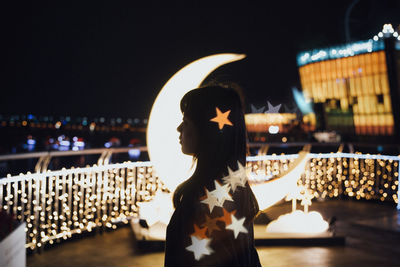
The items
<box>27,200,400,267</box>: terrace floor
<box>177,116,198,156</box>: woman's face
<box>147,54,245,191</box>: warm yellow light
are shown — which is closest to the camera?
<box>177,116,198,156</box>: woman's face

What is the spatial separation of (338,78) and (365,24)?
8468 mm

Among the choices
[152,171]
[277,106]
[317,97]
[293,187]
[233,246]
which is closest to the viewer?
[233,246]

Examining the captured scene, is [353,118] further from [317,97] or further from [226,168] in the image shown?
[226,168]

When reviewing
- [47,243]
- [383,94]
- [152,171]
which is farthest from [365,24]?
[47,243]

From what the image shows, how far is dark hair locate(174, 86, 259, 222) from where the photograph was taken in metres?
1.42

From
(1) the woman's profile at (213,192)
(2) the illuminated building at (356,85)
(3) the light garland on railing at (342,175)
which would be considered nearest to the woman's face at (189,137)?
(1) the woman's profile at (213,192)

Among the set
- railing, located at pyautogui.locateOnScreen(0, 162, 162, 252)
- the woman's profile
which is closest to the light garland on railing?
railing, located at pyautogui.locateOnScreen(0, 162, 162, 252)

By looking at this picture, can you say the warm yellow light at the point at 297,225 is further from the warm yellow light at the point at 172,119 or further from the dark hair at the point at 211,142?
the dark hair at the point at 211,142

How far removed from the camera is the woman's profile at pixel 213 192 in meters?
1.37

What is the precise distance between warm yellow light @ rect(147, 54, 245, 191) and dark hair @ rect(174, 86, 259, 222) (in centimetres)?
472

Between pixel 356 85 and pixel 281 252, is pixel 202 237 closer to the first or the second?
pixel 281 252

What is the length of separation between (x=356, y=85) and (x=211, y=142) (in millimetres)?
43812

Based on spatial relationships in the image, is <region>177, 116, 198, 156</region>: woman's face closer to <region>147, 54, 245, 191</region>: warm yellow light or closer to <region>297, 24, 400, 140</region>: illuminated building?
<region>147, 54, 245, 191</region>: warm yellow light

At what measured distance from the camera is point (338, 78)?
42.2 m
